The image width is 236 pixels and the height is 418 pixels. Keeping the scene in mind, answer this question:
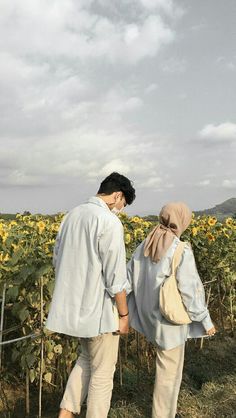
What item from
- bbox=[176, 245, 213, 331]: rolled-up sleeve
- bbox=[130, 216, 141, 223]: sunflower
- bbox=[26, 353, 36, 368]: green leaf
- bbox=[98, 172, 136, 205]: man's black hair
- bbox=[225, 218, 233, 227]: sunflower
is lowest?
bbox=[26, 353, 36, 368]: green leaf

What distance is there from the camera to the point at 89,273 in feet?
9.42

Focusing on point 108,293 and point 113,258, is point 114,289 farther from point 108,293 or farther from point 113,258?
point 113,258

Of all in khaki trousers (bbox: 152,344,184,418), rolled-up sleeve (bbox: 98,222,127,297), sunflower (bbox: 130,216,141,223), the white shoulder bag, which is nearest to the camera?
rolled-up sleeve (bbox: 98,222,127,297)

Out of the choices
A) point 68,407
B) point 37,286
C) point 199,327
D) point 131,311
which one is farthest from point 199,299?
point 37,286

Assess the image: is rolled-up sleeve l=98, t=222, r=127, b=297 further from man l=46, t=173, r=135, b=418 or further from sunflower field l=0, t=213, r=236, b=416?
sunflower field l=0, t=213, r=236, b=416

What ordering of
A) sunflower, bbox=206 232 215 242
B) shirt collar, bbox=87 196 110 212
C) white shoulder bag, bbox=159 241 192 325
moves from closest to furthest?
1. shirt collar, bbox=87 196 110 212
2. white shoulder bag, bbox=159 241 192 325
3. sunflower, bbox=206 232 215 242

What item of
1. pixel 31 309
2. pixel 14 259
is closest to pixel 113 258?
pixel 14 259

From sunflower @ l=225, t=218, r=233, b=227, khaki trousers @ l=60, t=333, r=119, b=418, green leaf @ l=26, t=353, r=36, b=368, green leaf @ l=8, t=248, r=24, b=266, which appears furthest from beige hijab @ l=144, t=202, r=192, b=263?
sunflower @ l=225, t=218, r=233, b=227

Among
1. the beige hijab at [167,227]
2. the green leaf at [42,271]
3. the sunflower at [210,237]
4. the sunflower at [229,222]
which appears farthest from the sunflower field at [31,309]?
the beige hijab at [167,227]

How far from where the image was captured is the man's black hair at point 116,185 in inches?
117

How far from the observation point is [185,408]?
3.75 metres

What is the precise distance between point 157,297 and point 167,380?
0.63 metres

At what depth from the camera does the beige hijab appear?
3.25 m

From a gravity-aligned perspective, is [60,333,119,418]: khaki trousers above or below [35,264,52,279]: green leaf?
below
